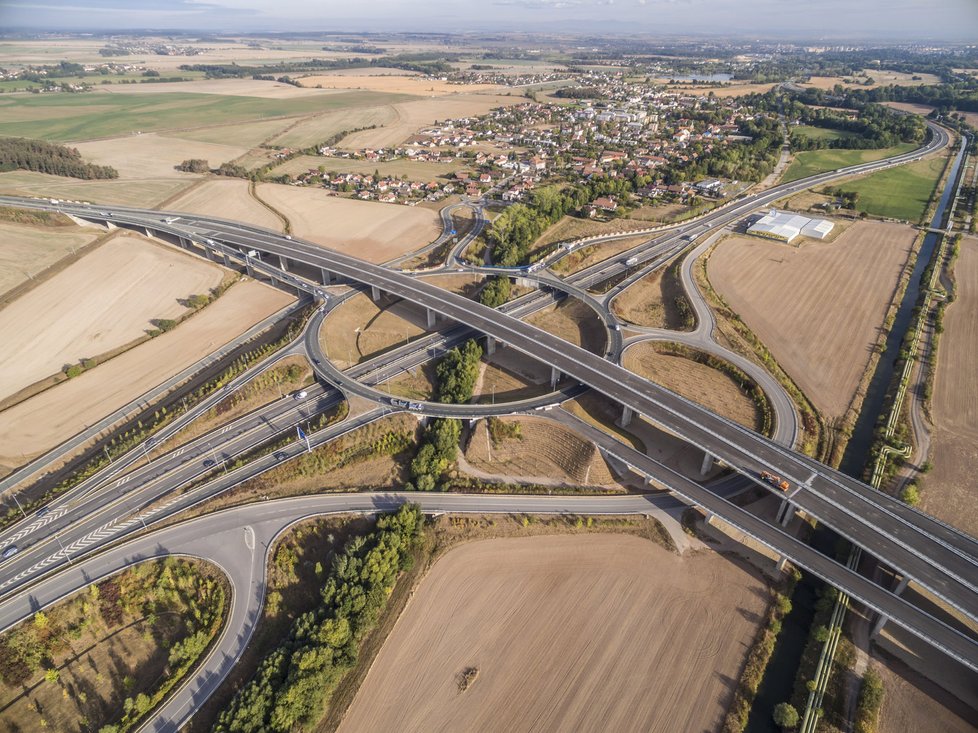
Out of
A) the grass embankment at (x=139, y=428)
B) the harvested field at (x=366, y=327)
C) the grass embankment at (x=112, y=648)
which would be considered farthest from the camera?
the harvested field at (x=366, y=327)

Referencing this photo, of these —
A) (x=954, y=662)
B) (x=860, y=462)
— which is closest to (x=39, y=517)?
(x=954, y=662)

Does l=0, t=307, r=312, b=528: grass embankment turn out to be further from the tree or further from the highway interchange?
the tree

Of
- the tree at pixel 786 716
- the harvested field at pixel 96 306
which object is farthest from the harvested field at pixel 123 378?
the tree at pixel 786 716

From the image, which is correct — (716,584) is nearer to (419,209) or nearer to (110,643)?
(110,643)

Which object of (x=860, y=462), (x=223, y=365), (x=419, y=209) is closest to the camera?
(x=860, y=462)

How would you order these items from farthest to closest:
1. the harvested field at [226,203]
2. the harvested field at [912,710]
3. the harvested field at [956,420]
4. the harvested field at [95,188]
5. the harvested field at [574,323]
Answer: the harvested field at [95,188] < the harvested field at [226,203] < the harvested field at [574,323] < the harvested field at [956,420] < the harvested field at [912,710]

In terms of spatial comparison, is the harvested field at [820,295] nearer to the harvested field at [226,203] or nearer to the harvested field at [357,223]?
the harvested field at [357,223]

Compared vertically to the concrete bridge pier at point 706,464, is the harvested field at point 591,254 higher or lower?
higher
